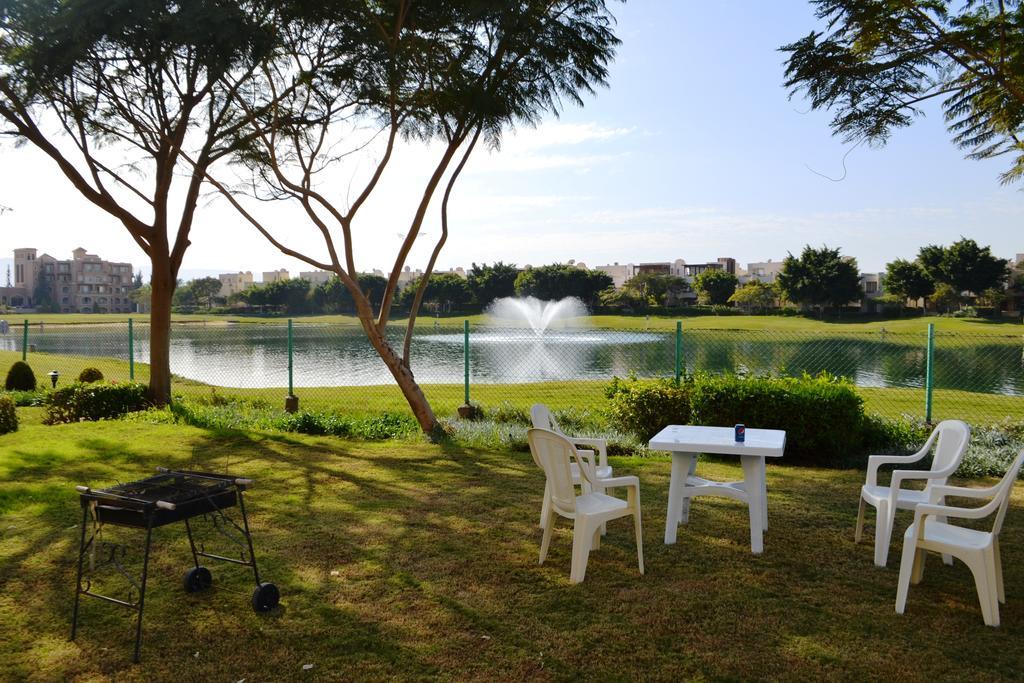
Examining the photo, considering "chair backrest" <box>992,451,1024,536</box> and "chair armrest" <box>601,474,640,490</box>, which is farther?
"chair armrest" <box>601,474,640,490</box>

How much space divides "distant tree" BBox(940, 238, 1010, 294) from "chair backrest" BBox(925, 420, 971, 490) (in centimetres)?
6528

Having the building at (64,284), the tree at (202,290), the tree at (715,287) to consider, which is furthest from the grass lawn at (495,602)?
the building at (64,284)

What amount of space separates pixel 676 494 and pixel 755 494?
0.53 meters

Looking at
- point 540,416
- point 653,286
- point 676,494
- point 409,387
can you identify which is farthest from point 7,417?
point 653,286

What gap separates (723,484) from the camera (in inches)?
202

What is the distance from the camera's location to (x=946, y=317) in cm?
5825

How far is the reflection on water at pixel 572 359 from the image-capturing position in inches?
838

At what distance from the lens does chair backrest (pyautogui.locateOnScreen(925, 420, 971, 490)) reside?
183 inches

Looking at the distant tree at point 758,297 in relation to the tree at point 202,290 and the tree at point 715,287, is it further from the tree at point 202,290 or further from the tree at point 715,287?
the tree at point 202,290

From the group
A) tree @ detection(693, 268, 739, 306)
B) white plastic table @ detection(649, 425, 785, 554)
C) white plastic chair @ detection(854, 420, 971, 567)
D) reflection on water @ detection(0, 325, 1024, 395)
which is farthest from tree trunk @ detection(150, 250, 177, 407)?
tree @ detection(693, 268, 739, 306)

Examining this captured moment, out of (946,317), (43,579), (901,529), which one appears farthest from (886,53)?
(946,317)

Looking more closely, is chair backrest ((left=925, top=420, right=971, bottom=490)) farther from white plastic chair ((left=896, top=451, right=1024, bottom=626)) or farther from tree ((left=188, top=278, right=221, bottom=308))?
tree ((left=188, top=278, right=221, bottom=308))

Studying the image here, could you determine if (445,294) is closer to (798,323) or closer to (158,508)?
(798,323)

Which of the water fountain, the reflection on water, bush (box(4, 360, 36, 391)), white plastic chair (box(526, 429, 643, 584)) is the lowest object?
the reflection on water
